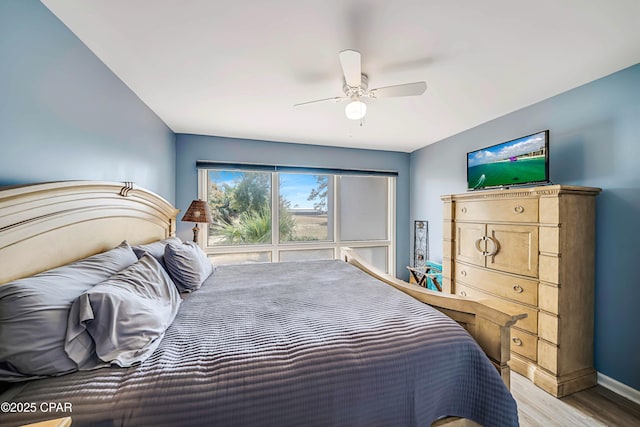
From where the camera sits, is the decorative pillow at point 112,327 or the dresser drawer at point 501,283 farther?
the dresser drawer at point 501,283

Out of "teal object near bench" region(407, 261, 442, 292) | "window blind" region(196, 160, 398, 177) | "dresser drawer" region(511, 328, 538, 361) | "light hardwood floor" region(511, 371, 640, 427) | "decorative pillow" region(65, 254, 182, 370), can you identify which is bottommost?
"light hardwood floor" region(511, 371, 640, 427)

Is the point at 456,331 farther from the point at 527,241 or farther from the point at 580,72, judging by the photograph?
the point at 580,72

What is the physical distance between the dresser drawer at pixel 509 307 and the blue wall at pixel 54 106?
2.39m

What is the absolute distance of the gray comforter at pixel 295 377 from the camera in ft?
2.51

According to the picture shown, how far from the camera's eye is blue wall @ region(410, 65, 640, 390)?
1.79 m

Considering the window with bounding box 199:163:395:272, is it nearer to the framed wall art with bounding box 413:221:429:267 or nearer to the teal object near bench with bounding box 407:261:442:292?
the framed wall art with bounding box 413:221:429:267

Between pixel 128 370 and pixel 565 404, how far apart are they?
2693 millimetres

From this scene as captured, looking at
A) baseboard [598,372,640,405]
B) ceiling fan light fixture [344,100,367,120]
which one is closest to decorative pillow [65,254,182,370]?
ceiling fan light fixture [344,100,367,120]

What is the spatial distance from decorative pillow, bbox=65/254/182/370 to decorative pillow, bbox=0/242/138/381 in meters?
0.03

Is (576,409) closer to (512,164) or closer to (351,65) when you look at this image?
(512,164)

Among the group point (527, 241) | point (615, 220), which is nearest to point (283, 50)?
point (527, 241)

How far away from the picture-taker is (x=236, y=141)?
11.6 feet

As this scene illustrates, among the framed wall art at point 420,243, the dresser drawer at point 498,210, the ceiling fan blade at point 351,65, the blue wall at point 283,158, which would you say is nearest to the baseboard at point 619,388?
the dresser drawer at point 498,210

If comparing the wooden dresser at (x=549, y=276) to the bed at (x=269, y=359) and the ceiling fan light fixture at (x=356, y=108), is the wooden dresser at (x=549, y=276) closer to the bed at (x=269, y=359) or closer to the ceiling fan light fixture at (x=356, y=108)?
the bed at (x=269, y=359)
